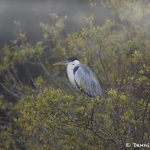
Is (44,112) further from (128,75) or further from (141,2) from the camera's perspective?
(141,2)

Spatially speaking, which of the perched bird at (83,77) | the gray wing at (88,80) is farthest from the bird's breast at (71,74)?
the gray wing at (88,80)

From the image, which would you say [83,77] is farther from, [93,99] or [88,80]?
[93,99]

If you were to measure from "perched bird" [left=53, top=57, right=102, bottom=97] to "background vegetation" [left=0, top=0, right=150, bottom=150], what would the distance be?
13 cm

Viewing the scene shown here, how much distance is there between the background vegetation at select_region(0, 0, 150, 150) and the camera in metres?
4.14

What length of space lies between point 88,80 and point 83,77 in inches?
Result: 4.5

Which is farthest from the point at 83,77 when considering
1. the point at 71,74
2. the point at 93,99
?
the point at 93,99

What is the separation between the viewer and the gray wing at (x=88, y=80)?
512 cm

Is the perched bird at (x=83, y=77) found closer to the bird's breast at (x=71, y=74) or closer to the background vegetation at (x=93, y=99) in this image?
the bird's breast at (x=71, y=74)

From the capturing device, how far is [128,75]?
498 cm

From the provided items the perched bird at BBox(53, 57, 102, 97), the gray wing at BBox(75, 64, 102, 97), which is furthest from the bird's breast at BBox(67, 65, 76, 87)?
the gray wing at BBox(75, 64, 102, 97)

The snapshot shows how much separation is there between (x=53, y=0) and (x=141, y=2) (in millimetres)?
2615

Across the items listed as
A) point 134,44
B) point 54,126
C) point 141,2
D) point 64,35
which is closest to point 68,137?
point 54,126

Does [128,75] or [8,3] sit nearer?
[128,75]

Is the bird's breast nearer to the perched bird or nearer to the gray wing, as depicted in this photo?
the perched bird
